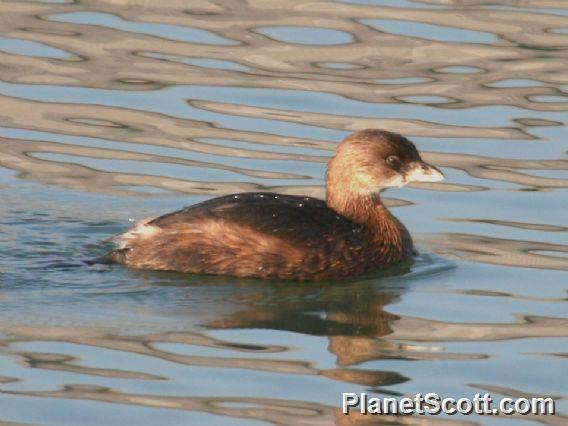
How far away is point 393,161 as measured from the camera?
10.7m

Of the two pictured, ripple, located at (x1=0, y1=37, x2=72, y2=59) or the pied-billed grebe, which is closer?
the pied-billed grebe

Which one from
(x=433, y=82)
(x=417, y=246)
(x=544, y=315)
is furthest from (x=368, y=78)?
(x=544, y=315)

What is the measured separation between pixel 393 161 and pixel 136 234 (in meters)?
1.66

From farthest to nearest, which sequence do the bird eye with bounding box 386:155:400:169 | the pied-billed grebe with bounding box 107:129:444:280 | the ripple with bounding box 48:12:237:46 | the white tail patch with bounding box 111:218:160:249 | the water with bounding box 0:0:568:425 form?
the ripple with bounding box 48:12:237:46
the bird eye with bounding box 386:155:400:169
the white tail patch with bounding box 111:218:160:249
the pied-billed grebe with bounding box 107:129:444:280
the water with bounding box 0:0:568:425

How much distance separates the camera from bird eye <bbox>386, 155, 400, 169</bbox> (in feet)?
35.2

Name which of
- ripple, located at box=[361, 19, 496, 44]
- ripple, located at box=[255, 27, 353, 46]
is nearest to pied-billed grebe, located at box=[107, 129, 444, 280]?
ripple, located at box=[255, 27, 353, 46]

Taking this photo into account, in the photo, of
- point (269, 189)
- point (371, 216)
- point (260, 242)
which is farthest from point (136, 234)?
point (269, 189)

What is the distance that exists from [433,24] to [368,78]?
1.38 metres

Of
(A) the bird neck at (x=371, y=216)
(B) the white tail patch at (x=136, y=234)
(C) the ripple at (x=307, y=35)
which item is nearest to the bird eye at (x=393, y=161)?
(A) the bird neck at (x=371, y=216)

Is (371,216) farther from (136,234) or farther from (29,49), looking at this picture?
(29,49)

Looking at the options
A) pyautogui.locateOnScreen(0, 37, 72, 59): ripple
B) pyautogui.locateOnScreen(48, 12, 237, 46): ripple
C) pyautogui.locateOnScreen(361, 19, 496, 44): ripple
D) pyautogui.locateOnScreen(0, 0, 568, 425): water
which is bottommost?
pyautogui.locateOnScreen(0, 0, 568, 425): water

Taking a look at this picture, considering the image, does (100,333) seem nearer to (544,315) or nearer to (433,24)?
(544,315)

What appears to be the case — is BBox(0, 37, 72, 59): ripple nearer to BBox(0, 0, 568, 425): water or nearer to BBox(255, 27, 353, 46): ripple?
BBox(0, 0, 568, 425): water

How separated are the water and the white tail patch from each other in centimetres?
20
